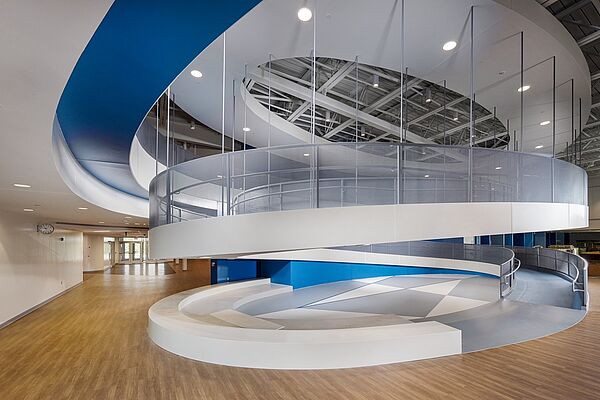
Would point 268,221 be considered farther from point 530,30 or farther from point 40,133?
point 530,30

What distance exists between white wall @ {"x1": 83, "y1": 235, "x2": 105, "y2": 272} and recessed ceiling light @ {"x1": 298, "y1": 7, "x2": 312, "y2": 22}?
65.4 ft

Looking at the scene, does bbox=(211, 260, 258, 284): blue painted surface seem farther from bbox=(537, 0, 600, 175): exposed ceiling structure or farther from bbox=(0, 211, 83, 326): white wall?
bbox=(537, 0, 600, 175): exposed ceiling structure

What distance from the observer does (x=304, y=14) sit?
4.74 meters

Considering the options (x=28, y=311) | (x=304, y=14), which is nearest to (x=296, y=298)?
(x=28, y=311)

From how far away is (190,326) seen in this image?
17.1 ft

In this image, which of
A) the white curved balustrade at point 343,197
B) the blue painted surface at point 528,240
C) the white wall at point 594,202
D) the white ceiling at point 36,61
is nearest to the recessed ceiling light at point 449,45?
the white curved balustrade at point 343,197

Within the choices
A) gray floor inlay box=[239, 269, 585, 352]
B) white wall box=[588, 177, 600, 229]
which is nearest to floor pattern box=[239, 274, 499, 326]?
gray floor inlay box=[239, 269, 585, 352]

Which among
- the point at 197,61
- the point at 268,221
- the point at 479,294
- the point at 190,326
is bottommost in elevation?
the point at 479,294

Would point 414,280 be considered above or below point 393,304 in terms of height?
below

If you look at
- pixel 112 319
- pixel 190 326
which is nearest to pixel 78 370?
pixel 190 326

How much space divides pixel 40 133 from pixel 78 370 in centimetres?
356

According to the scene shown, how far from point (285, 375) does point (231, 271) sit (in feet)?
26.1

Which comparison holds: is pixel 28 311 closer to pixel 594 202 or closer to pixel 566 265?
pixel 566 265

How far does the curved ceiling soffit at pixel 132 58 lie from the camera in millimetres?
2514
